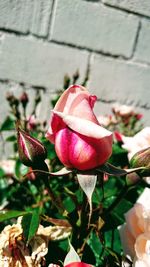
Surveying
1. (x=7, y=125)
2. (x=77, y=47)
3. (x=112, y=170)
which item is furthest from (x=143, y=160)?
(x=77, y=47)

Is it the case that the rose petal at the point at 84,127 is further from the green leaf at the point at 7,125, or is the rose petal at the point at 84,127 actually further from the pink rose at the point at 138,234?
the green leaf at the point at 7,125

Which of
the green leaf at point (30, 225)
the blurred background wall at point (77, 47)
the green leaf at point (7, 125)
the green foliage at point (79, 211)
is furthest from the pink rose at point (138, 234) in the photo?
the blurred background wall at point (77, 47)

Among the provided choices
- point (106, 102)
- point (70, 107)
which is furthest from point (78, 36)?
point (70, 107)

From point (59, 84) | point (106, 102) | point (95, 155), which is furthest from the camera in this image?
point (106, 102)

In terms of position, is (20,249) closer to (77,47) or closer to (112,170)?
(112,170)

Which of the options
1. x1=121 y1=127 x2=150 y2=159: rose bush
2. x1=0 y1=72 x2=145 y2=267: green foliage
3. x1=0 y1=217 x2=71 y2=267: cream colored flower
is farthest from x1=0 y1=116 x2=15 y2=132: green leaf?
x1=0 y1=217 x2=71 y2=267: cream colored flower

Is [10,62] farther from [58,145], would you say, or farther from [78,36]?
[58,145]
